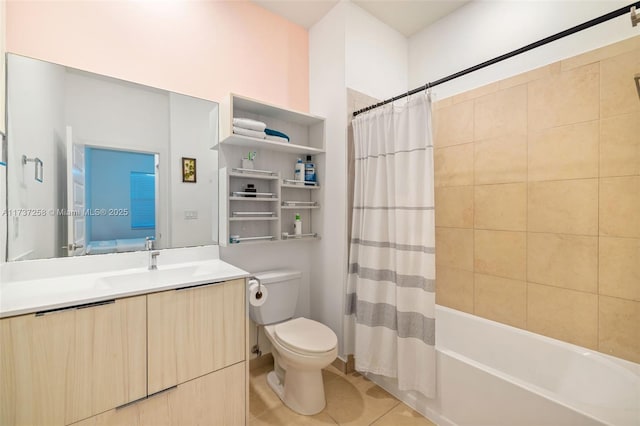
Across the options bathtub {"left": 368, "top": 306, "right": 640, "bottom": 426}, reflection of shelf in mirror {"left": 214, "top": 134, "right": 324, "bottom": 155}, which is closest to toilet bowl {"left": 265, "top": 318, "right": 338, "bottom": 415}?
bathtub {"left": 368, "top": 306, "right": 640, "bottom": 426}

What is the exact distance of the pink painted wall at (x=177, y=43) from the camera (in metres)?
1.40

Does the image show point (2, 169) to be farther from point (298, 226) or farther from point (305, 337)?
point (305, 337)

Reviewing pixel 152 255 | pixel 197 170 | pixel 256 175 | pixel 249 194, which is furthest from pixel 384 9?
pixel 152 255

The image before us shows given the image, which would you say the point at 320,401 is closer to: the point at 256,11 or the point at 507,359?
the point at 507,359

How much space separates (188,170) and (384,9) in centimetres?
196

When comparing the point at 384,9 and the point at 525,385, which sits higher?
the point at 384,9

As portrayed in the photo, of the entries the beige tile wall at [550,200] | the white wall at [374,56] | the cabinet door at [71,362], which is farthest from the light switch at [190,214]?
the beige tile wall at [550,200]

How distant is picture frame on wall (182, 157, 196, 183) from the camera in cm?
179

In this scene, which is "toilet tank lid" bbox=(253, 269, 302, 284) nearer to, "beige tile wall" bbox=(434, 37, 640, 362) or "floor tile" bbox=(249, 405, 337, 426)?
"floor tile" bbox=(249, 405, 337, 426)

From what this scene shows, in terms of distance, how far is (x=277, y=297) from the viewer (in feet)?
6.58

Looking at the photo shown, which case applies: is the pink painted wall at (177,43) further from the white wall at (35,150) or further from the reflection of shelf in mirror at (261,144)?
the reflection of shelf in mirror at (261,144)

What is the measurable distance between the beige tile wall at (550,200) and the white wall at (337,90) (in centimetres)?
71

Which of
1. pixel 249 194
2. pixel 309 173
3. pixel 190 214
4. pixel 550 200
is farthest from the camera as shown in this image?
pixel 309 173

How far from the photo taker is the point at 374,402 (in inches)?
70.1
